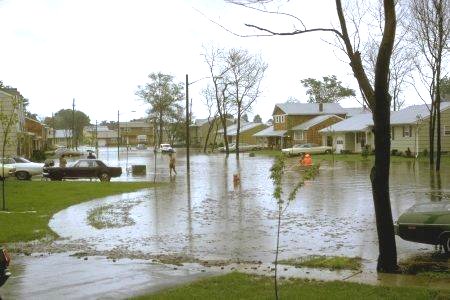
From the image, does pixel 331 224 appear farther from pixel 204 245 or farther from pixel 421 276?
pixel 421 276

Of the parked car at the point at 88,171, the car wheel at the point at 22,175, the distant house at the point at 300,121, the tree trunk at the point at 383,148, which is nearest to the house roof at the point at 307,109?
the distant house at the point at 300,121

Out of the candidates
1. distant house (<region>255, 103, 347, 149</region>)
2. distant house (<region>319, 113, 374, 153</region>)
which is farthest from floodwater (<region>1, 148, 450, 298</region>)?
distant house (<region>255, 103, 347, 149</region>)

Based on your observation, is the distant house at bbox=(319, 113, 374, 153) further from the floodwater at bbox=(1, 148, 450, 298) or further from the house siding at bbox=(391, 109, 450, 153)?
the floodwater at bbox=(1, 148, 450, 298)

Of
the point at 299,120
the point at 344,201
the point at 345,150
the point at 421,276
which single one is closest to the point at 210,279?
the point at 421,276

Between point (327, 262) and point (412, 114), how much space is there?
2037 inches

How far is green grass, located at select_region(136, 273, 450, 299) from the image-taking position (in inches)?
305

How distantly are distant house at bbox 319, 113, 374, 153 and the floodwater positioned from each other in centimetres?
3645

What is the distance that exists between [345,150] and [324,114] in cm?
1918

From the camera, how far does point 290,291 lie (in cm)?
816

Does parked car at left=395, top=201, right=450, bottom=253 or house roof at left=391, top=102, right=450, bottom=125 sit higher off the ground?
house roof at left=391, top=102, right=450, bottom=125

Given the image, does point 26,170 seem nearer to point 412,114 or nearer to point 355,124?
point 412,114

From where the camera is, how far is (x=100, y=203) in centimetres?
2234

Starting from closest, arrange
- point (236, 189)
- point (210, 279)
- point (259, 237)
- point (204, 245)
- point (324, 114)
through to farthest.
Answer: point (210, 279) < point (204, 245) < point (259, 237) < point (236, 189) < point (324, 114)

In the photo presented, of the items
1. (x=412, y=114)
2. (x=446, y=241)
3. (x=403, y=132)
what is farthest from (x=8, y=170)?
(x=412, y=114)
